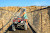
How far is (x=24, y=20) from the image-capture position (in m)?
2.90

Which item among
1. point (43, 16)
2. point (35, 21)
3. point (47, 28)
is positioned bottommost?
point (47, 28)

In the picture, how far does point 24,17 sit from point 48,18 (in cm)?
359

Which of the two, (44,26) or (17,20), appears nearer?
(17,20)

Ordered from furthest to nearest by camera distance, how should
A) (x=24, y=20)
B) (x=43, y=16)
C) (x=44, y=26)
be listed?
1. (x=43, y=16)
2. (x=44, y=26)
3. (x=24, y=20)

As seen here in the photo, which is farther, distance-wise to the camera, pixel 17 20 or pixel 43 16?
pixel 43 16

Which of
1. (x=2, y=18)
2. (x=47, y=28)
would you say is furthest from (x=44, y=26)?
(x=2, y=18)

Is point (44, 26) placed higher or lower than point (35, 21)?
lower

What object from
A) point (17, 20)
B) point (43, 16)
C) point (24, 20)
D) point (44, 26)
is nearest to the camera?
point (17, 20)

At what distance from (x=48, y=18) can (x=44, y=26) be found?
850 millimetres

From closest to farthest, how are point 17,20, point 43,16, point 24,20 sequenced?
point 17,20
point 24,20
point 43,16

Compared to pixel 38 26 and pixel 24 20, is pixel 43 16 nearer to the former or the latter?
pixel 38 26

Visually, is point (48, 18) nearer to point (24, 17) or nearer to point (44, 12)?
point (44, 12)

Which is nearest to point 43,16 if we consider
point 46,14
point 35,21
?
point 46,14

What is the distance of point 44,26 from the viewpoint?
17.9 ft
